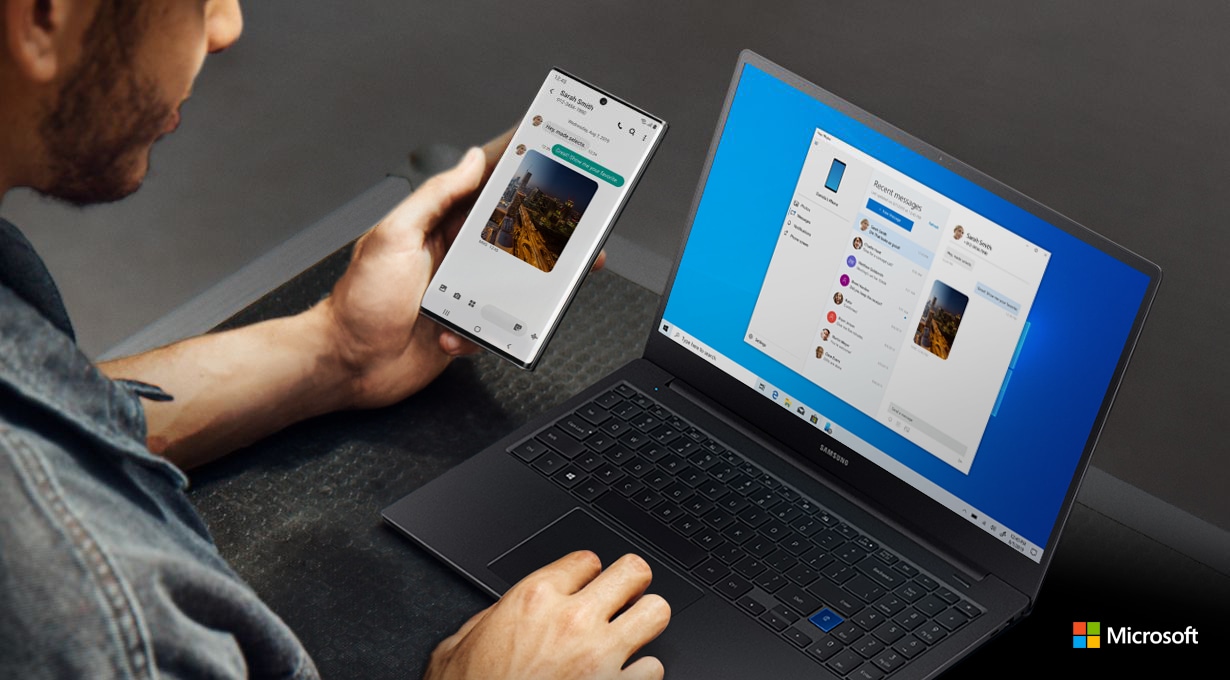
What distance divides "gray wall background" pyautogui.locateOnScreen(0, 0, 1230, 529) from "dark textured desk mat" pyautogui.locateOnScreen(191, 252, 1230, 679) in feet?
0.83

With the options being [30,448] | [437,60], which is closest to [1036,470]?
[30,448]

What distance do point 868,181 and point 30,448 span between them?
621mm

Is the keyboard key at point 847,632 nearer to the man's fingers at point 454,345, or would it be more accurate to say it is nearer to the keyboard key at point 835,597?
the keyboard key at point 835,597

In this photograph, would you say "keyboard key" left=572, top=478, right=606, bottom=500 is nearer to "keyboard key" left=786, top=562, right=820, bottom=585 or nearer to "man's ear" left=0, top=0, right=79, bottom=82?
"keyboard key" left=786, top=562, right=820, bottom=585

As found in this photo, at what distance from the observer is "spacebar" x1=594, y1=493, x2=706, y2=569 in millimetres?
951

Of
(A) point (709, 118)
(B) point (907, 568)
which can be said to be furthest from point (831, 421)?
(A) point (709, 118)

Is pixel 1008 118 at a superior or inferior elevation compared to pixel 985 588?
superior

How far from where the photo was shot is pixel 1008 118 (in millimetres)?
1349

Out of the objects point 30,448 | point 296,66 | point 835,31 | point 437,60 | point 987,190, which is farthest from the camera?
point 296,66

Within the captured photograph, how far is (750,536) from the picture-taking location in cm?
96

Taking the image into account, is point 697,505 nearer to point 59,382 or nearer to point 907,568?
point 907,568

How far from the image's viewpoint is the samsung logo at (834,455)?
3.24ft

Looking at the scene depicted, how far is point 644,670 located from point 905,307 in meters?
0.32

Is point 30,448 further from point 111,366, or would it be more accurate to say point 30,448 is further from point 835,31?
point 835,31
